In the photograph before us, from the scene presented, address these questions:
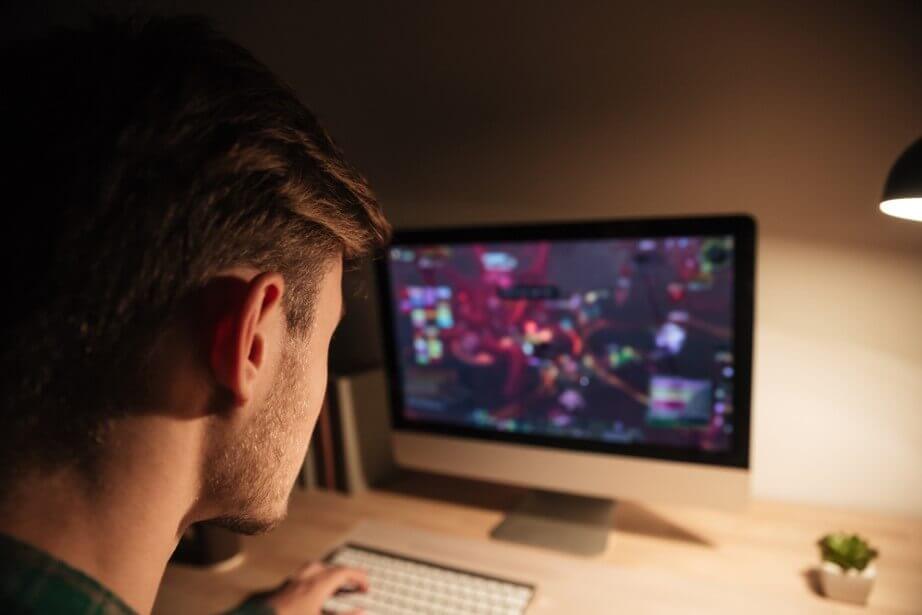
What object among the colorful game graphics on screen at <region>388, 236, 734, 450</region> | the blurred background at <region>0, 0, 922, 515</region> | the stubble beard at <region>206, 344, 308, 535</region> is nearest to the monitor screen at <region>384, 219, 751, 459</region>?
the colorful game graphics on screen at <region>388, 236, 734, 450</region>

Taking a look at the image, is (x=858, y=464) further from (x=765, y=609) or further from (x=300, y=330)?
(x=300, y=330)

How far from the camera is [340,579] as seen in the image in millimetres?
962

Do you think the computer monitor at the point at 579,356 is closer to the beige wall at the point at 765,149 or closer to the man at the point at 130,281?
the beige wall at the point at 765,149

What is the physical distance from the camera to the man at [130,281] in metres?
0.45

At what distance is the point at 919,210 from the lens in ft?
2.60

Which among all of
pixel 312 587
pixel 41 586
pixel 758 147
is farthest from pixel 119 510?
pixel 758 147

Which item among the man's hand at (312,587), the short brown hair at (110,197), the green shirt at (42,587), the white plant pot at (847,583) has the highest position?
the short brown hair at (110,197)

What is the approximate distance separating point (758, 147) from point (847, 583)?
29.0 inches

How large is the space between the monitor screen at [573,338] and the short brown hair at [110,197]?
2.07 ft

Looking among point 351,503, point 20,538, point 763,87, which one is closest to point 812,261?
point 763,87

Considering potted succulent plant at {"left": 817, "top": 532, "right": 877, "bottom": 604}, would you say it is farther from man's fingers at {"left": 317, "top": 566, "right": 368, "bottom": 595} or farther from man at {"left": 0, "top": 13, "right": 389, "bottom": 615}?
man at {"left": 0, "top": 13, "right": 389, "bottom": 615}

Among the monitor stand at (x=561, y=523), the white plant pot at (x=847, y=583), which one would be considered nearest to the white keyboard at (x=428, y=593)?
the monitor stand at (x=561, y=523)

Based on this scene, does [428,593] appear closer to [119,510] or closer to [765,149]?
[119,510]

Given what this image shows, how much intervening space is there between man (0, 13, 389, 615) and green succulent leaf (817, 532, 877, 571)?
2.87ft
